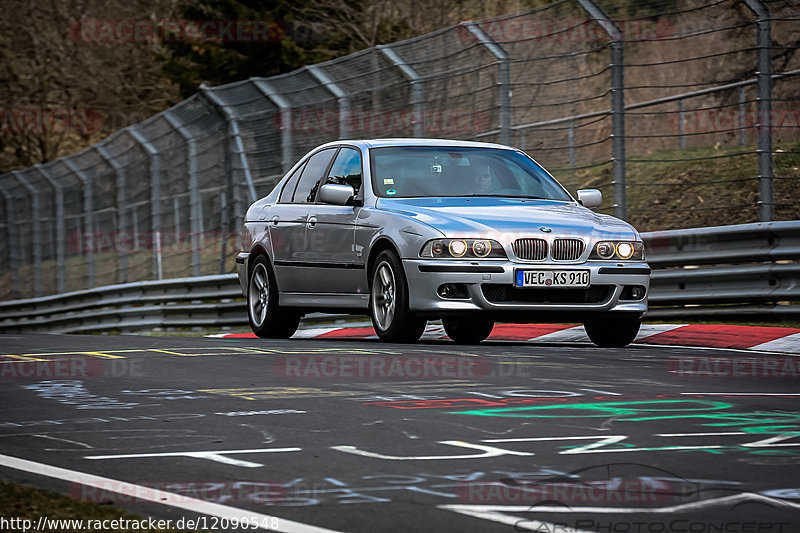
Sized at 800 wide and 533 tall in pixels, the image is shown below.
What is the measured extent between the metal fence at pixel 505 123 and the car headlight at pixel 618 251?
4.66 ft

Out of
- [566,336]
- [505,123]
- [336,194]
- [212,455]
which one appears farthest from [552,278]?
[212,455]

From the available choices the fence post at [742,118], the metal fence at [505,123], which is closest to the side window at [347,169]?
the metal fence at [505,123]

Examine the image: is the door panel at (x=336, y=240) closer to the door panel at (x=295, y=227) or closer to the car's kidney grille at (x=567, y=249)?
the door panel at (x=295, y=227)

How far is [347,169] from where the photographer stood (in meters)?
11.9

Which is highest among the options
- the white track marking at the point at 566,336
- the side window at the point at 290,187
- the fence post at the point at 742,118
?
the fence post at the point at 742,118

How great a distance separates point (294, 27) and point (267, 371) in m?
28.1

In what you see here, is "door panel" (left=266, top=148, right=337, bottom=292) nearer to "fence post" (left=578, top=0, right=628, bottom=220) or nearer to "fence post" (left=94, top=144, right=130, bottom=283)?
"fence post" (left=578, top=0, right=628, bottom=220)

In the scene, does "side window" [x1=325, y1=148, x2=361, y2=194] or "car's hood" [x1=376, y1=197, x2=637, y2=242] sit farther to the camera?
"side window" [x1=325, y1=148, x2=361, y2=194]

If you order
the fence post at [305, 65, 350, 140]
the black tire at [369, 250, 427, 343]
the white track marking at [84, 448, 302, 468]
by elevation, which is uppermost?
the fence post at [305, 65, 350, 140]

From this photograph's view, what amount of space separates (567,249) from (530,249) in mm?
283

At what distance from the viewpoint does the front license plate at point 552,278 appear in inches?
394

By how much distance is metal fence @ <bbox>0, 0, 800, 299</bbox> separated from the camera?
44.0 feet

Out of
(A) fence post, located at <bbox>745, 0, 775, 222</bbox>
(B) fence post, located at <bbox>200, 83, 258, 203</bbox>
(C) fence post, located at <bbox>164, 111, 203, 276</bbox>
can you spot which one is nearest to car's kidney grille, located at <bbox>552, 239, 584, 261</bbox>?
(A) fence post, located at <bbox>745, 0, 775, 222</bbox>

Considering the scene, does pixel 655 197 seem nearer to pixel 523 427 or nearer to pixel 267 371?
pixel 267 371
